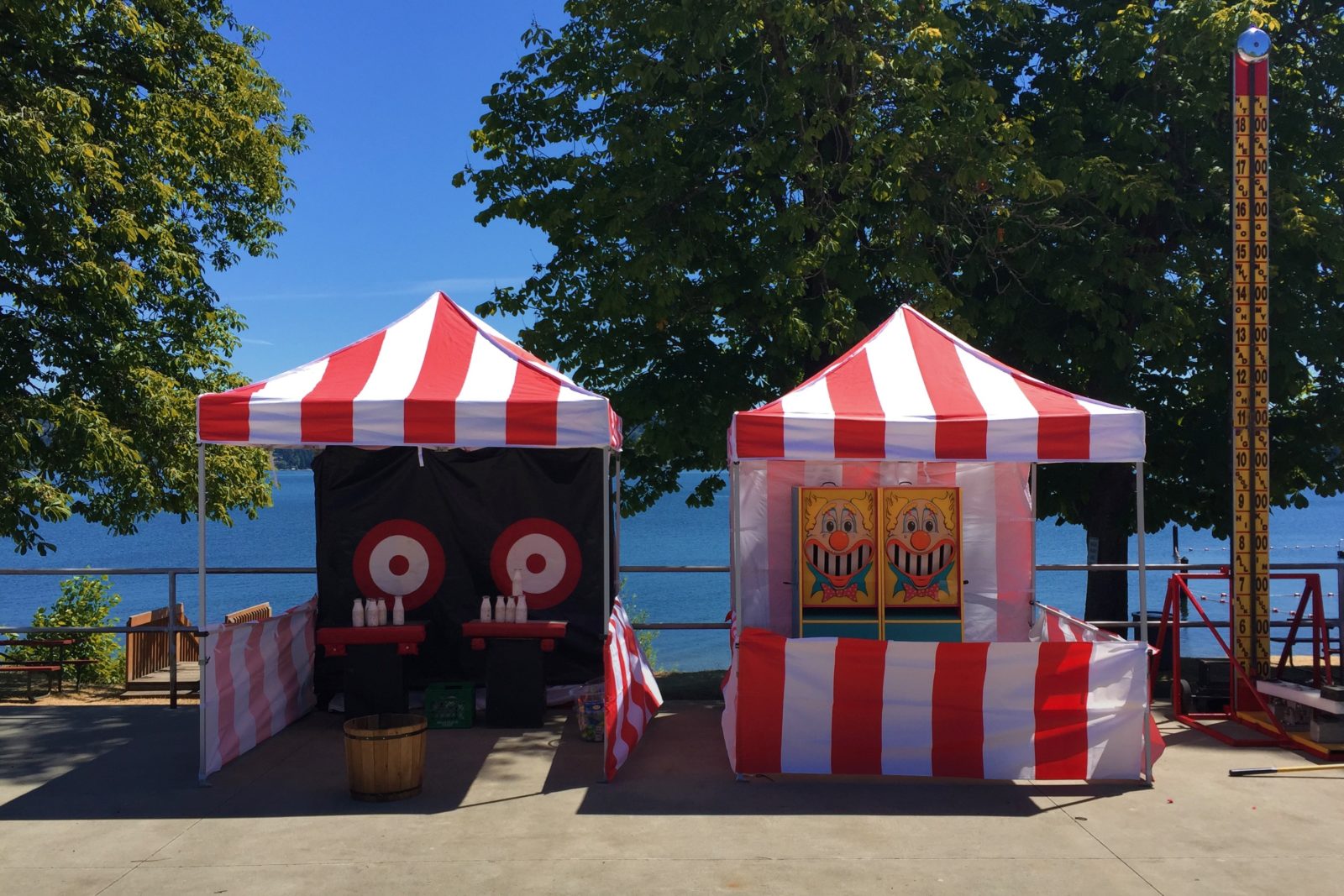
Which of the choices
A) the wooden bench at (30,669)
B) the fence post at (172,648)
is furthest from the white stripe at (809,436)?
the wooden bench at (30,669)

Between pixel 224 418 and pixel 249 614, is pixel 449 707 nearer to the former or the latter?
pixel 224 418

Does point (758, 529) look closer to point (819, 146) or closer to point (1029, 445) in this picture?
point (1029, 445)

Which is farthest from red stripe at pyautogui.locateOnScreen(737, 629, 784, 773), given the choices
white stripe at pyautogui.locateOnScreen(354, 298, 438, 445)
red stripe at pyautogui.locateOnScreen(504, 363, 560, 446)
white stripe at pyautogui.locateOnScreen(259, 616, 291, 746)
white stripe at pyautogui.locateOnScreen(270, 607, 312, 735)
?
white stripe at pyautogui.locateOnScreen(270, 607, 312, 735)

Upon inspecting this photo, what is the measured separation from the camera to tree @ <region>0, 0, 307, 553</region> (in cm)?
1377

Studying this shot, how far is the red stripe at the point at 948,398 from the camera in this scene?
754 centimetres

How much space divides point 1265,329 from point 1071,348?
434 cm

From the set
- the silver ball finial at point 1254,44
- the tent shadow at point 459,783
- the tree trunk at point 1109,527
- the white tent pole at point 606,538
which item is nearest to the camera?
the tent shadow at point 459,783

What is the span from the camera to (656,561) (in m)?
72.2

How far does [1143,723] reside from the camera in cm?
773

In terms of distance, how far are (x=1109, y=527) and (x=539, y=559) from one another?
8.25 m

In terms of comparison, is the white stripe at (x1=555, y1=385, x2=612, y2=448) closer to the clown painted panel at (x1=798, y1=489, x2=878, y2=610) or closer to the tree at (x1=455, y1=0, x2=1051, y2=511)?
the clown painted panel at (x1=798, y1=489, x2=878, y2=610)

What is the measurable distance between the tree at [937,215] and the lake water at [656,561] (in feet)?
52.3

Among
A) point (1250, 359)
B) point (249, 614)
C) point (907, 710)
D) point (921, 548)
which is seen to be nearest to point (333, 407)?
point (907, 710)

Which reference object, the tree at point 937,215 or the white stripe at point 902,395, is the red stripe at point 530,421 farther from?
the tree at point 937,215
